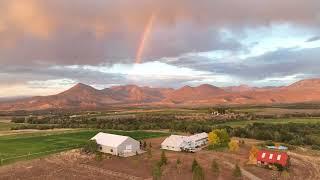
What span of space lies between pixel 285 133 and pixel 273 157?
147 feet

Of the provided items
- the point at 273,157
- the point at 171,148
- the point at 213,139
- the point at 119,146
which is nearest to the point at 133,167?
the point at 119,146

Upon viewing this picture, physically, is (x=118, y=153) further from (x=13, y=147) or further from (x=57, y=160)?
(x=13, y=147)

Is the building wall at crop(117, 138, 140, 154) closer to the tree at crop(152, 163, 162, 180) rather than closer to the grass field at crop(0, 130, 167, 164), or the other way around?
the grass field at crop(0, 130, 167, 164)

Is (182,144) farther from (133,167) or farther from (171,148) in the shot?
(133,167)

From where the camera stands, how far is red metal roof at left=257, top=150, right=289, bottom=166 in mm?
72688

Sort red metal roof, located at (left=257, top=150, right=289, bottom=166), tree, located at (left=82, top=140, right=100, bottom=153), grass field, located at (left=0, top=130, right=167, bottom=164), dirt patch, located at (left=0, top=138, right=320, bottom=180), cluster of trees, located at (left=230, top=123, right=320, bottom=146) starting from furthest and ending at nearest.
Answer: cluster of trees, located at (left=230, top=123, right=320, bottom=146) < tree, located at (left=82, top=140, right=100, bottom=153) < grass field, located at (left=0, top=130, right=167, bottom=164) < red metal roof, located at (left=257, top=150, right=289, bottom=166) < dirt patch, located at (left=0, top=138, right=320, bottom=180)

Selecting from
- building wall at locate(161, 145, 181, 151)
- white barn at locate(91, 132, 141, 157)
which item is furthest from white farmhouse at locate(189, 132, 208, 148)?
white barn at locate(91, 132, 141, 157)

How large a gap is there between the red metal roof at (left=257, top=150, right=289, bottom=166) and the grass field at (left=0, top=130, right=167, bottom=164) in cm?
4327

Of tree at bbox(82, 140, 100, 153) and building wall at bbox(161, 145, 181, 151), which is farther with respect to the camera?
building wall at bbox(161, 145, 181, 151)

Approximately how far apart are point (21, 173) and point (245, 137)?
244 ft

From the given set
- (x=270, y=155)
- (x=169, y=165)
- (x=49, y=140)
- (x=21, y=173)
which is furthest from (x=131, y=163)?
(x=49, y=140)

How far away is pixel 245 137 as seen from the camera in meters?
119

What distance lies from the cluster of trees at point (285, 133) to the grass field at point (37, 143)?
26.8 m

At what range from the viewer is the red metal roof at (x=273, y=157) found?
72.7 meters
